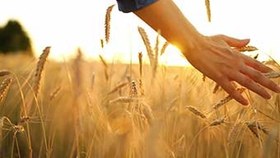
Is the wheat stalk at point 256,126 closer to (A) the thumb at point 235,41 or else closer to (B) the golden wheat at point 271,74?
(B) the golden wheat at point 271,74

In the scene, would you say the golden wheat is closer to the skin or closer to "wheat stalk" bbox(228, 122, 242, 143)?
the skin

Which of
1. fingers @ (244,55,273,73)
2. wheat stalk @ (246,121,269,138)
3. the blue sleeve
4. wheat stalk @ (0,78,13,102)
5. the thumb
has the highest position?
the blue sleeve

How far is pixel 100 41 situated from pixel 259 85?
805 millimetres

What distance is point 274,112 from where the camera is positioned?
238 centimetres

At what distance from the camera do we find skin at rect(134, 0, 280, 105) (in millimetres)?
2010

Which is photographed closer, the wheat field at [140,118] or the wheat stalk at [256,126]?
the wheat field at [140,118]

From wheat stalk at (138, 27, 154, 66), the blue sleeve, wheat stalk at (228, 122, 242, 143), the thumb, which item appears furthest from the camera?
the thumb

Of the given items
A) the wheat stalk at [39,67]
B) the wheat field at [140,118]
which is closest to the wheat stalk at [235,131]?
the wheat field at [140,118]

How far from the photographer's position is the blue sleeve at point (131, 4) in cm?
200

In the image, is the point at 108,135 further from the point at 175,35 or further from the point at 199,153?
the point at 199,153

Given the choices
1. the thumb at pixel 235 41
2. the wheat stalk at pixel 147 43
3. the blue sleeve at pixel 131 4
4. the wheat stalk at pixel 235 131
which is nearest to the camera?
the wheat stalk at pixel 147 43

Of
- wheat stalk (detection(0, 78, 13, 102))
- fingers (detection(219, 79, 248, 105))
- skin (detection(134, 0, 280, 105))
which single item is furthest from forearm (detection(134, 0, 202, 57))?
wheat stalk (detection(0, 78, 13, 102))

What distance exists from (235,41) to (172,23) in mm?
329

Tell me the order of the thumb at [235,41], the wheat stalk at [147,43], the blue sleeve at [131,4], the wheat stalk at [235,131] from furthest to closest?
the thumb at [235,41], the wheat stalk at [235,131], the blue sleeve at [131,4], the wheat stalk at [147,43]
